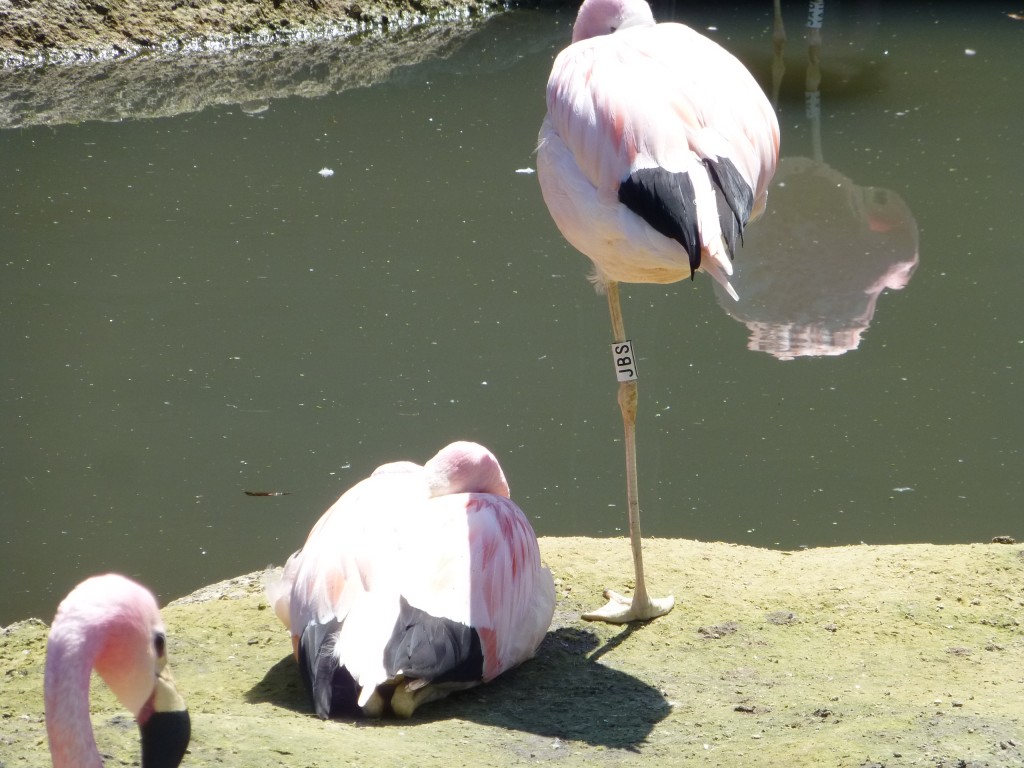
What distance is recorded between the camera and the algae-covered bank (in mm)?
2449

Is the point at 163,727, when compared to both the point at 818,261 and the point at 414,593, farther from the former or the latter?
the point at 818,261

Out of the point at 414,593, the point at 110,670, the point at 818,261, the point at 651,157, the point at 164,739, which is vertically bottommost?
the point at 818,261

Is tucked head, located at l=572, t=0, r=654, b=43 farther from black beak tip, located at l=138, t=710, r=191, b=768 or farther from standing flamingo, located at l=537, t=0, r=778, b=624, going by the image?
black beak tip, located at l=138, t=710, r=191, b=768

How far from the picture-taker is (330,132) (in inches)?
308

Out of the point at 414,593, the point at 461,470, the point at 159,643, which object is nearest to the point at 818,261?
the point at 461,470

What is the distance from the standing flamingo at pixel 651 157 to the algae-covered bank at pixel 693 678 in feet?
0.94

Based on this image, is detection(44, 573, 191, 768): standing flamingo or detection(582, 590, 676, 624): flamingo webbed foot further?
detection(582, 590, 676, 624): flamingo webbed foot

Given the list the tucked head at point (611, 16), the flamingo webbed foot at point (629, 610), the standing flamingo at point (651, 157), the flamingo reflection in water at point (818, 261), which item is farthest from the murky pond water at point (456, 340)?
the tucked head at point (611, 16)

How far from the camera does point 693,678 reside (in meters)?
3.05

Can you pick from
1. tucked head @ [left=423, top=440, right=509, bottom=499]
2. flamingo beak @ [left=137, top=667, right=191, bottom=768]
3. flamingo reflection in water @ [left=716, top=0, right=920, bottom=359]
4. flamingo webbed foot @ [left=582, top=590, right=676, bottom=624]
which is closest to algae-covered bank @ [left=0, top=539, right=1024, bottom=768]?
flamingo webbed foot @ [left=582, top=590, right=676, bottom=624]

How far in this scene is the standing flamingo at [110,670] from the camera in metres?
1.90

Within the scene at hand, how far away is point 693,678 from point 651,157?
1.22 meters

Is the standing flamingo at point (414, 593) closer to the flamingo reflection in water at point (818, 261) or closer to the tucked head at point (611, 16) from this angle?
the tucked head at point (611, 16)

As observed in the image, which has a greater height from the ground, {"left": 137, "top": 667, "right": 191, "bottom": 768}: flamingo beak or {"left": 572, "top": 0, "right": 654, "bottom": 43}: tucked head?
{"left": 572, "top": 0, "right": 654, "bottom": 43}: tucked head
